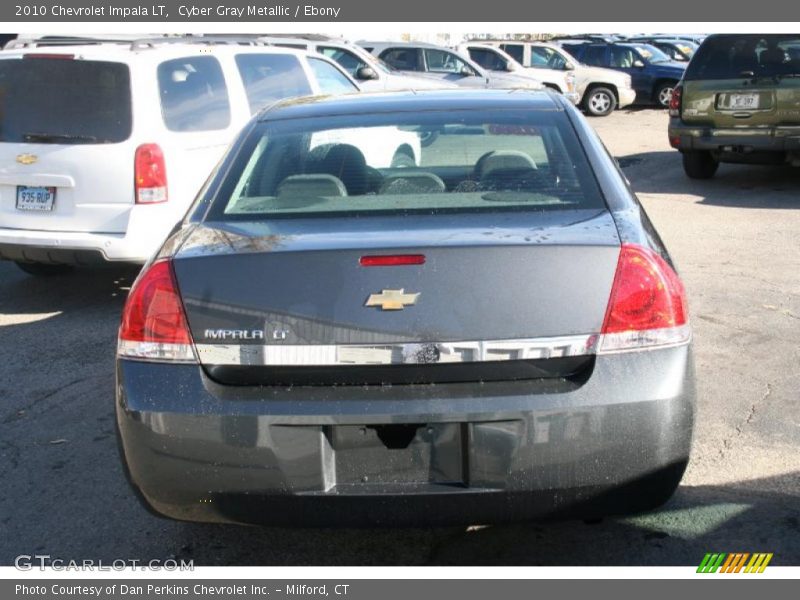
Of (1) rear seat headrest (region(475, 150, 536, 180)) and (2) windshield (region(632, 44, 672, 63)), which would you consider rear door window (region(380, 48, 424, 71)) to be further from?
(1) rear seat headrest (region(475, 150, 536, 180))

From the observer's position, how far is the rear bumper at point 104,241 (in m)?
6.97

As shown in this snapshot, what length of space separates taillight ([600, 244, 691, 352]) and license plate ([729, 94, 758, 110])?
9.19 meters

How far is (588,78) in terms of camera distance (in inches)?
914

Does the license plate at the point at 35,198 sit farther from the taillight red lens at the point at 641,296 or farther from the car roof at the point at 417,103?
the taillight red lens at the point at 641,296

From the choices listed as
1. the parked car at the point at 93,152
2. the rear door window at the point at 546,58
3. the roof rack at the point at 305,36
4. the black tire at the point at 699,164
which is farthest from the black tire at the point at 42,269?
the rear door window at the point at 546,58

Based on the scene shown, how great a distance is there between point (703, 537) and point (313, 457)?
4.95 ft

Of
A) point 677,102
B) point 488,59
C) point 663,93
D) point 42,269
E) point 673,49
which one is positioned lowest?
point 663,93

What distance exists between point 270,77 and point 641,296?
239 inches

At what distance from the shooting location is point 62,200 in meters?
7.07

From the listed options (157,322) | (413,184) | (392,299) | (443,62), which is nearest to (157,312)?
(157,322)

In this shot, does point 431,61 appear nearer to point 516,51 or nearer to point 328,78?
point 516,51

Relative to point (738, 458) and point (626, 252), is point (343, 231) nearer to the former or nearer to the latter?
point (626, 252)

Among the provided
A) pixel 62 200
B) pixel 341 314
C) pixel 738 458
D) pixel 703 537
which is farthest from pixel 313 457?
pixel 62 200
